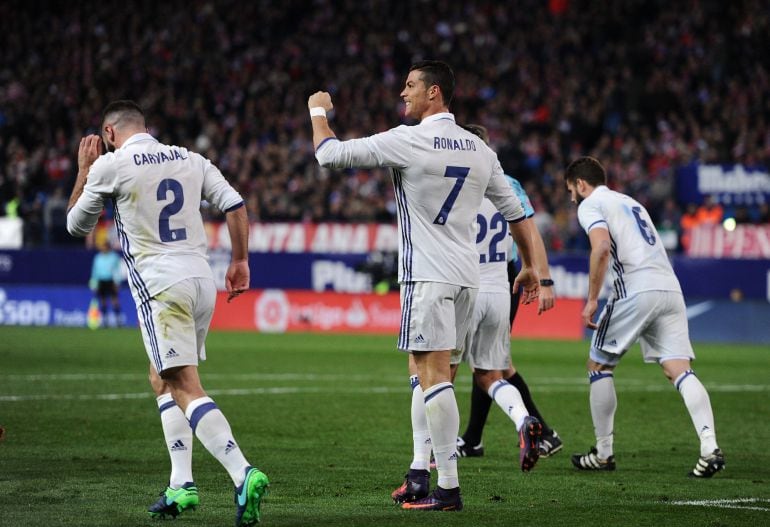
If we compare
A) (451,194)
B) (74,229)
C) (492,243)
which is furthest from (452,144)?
(492,243)

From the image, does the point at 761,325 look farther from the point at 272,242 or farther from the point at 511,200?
the point at 511,200

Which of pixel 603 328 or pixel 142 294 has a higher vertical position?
pixel 142 294

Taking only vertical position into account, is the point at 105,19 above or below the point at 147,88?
above

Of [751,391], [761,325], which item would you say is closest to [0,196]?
[761,325]

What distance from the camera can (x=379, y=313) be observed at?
27797 millimetres

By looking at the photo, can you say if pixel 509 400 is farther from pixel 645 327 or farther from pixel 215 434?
pixel 215 434

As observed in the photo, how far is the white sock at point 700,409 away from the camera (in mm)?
9203

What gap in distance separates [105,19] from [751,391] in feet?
103

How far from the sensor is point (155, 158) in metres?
7.13

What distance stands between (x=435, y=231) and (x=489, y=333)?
7.24ft

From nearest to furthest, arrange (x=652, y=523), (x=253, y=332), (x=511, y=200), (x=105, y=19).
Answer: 1. (x=652, y=523)
2. (x=511, y=200)
3. (x=253, y=332)
4. (x=105, y=19)

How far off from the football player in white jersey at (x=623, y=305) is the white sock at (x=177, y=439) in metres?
3.41

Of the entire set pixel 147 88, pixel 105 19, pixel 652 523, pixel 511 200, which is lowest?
pixel 652 523

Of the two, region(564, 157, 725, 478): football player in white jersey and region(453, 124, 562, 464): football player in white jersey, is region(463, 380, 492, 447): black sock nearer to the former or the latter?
region(453, 124, 562, 464): football player in white jersey
